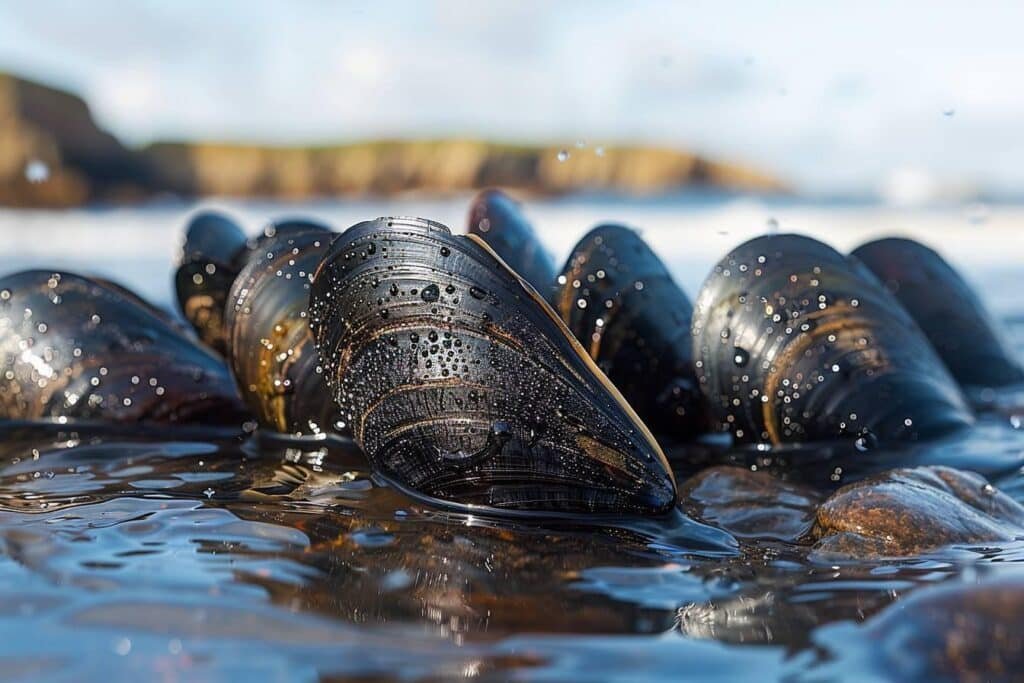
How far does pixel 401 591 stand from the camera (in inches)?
90.2

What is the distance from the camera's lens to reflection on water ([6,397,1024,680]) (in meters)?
1.92

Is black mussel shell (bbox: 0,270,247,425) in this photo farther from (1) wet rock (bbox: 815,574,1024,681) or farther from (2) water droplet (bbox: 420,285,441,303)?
(1) wet rock (bbox: 815,574,1024,681)

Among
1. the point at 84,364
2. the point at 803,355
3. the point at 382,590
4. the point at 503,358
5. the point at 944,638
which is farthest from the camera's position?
the point at 84,364

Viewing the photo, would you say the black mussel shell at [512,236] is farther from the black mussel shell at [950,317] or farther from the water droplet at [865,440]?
the black mussel shell at [950,317]

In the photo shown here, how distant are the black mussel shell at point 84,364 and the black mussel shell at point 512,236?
4.61ft

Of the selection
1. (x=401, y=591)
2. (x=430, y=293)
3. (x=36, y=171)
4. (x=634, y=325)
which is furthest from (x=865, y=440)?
(x=36, y=171)

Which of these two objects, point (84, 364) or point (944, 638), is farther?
point (84, 364)

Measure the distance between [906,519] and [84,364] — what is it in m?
3.35

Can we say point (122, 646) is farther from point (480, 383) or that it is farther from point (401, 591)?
point (480, 383)

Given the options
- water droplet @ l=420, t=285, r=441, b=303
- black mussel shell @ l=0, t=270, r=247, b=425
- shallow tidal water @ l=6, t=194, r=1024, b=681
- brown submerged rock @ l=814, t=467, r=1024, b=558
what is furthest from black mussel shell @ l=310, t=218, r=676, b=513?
black mussel shell @ l=0, t=270, r=247, b=425

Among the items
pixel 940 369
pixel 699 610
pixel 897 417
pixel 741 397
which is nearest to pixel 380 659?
pixel 699 610

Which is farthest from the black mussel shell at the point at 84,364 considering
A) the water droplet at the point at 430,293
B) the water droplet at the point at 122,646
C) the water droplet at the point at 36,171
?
the water droplet at the point at 36,171

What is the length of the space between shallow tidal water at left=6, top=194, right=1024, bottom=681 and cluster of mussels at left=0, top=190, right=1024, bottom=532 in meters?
0.23

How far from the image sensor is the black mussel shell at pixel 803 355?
409cm
